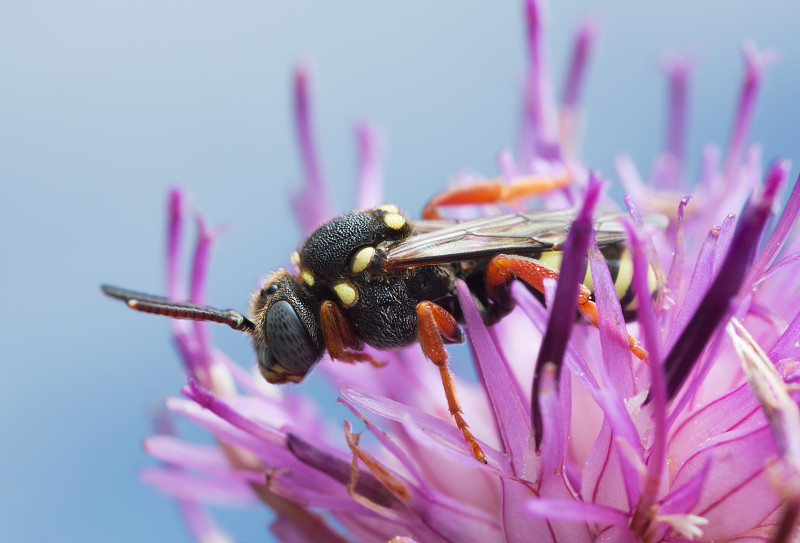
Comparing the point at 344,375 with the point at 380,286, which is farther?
the point at 344,375

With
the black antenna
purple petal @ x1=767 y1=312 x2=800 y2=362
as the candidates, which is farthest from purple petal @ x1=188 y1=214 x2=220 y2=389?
purple petal @ x1=767 y1=312 x2=800 y2=362

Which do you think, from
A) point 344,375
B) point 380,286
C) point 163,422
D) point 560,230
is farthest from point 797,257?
point 163,422

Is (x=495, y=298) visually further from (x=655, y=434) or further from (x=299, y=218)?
(x=299, y=218)

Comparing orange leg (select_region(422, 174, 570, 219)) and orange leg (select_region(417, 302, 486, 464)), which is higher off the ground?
orange leg (select_region(422, 174, 570, 219))

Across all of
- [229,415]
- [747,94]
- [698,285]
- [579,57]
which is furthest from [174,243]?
[747,94]

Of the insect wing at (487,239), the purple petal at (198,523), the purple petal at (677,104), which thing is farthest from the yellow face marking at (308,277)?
the purple petal at (677,104)

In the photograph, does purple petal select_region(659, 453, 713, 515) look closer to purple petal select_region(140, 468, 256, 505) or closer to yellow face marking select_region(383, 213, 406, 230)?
yellow face marking select_region(383, 213, 406, 230)

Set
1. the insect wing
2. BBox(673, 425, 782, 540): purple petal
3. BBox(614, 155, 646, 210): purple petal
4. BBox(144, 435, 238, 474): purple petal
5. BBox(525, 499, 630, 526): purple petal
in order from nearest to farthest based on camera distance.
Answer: BBox(525, 499, 630, 526): purple petal < BBox(673, 425, 782, 540): purple petal < the insect wing < BBox(144, 435, 238, 474): purple petal < BBox(614, 155, 646, 210): purple petal

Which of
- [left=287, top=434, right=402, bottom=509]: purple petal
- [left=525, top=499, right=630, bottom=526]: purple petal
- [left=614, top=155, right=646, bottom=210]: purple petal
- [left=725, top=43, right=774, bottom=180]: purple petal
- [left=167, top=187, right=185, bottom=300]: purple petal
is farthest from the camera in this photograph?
[left=725, top=43, right=774, bottom=180]: purple petal
